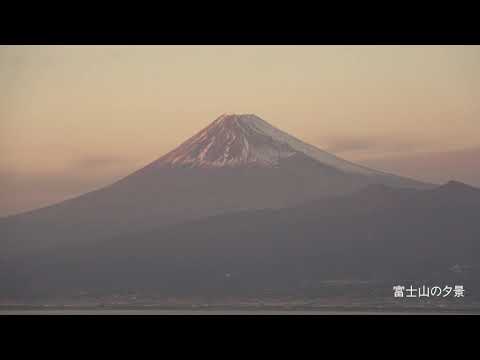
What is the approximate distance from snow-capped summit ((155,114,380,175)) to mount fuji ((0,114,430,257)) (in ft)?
0.04

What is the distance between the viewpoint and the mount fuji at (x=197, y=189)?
30.6 ft

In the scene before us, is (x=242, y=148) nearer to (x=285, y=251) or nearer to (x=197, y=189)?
(x=197, y=189)

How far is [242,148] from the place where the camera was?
10211 mm

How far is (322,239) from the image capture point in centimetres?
940

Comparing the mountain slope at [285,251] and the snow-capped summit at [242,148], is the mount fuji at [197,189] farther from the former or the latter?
the mountain slope at [285,251]

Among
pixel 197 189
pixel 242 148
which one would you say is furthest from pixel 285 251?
pixel 242 148

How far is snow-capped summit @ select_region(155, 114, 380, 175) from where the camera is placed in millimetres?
9398

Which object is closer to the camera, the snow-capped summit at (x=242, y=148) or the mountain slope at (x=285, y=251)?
the mountain slope at (x=285, y=251)

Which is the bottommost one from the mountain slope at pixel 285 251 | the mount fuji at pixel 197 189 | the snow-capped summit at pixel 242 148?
the mountain slope at pixel 285 251

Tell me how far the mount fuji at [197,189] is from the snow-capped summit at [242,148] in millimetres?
11

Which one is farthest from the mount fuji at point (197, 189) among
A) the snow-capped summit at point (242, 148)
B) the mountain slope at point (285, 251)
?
the mountain slope at point (285, 251)

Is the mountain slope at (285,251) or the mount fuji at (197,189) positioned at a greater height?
the mount fuji at (197,189)
